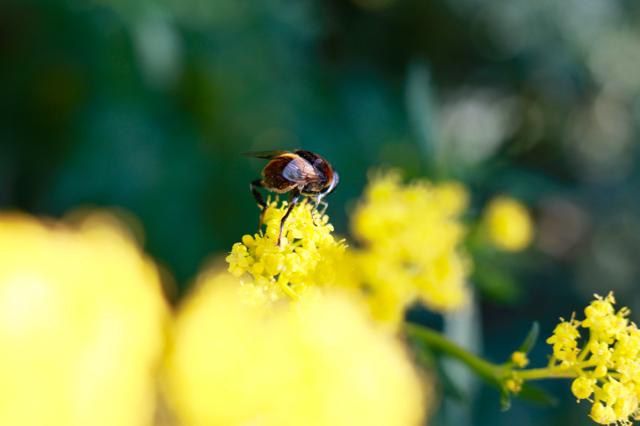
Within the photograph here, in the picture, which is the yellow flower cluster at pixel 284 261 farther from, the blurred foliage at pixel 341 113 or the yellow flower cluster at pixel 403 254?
the blurred foliage at pixel 341 113

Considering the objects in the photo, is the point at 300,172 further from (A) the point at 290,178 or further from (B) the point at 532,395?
(B) the point at 532,395

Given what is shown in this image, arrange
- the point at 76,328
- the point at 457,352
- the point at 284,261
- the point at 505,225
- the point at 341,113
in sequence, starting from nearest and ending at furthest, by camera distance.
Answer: the point at 284,261 < the point at 457,352 < the point at 76,328 < the point at 505,225 < the point at 341,113

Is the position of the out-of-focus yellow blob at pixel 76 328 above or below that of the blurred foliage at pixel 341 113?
below

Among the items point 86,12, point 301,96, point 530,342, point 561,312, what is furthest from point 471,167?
point 86,12

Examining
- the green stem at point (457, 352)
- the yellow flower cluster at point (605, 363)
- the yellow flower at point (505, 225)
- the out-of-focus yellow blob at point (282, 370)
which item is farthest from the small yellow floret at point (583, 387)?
the yellow flower at point (505, 225)

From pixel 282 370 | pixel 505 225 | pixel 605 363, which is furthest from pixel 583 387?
pixel 505 225

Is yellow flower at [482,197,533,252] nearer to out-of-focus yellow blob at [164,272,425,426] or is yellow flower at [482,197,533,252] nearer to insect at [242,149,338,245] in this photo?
out-of-focus yellow blob at [164,272,425,426]
